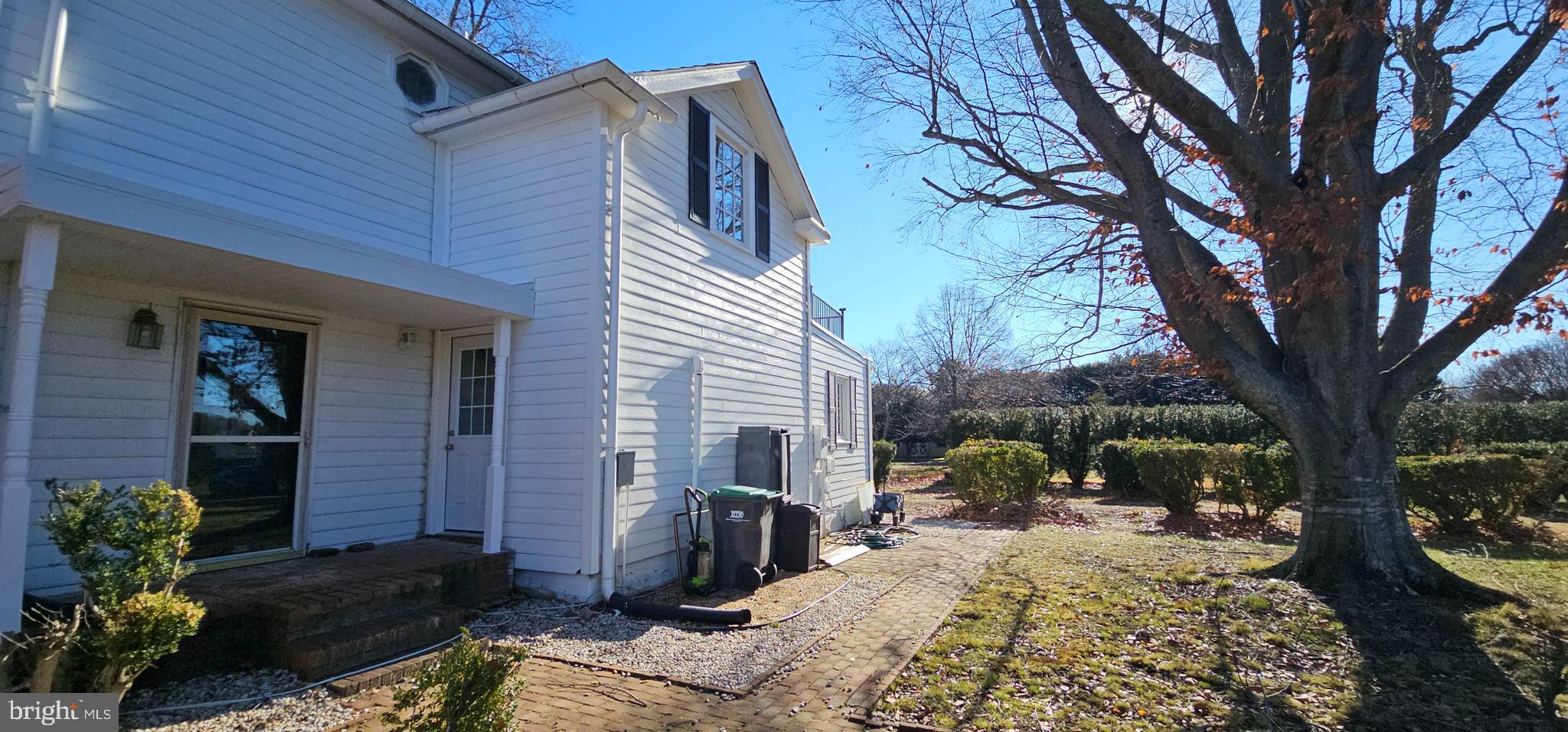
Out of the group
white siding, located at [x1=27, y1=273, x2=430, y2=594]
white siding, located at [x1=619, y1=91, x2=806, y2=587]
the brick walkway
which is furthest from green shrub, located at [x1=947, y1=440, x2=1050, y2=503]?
white siding, located at [x1=27, y1=273, x2=430, y2=594]

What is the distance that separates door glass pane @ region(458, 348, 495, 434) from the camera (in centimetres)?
697

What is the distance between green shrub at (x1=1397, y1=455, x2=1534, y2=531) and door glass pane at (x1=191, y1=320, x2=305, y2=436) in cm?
1358

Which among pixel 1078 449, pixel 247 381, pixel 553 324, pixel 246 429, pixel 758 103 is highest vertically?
pixel 758 103

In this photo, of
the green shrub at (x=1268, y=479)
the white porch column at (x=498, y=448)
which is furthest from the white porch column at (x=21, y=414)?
the green shrub at (x=1268, y=479)

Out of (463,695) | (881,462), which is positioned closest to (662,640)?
(463,695)

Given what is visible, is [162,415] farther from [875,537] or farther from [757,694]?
[875,537]

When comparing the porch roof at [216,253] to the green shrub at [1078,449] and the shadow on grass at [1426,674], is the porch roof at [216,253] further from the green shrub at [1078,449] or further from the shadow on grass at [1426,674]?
the green shrub at [1078,449]

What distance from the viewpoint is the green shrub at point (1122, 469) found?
1540 centimetres

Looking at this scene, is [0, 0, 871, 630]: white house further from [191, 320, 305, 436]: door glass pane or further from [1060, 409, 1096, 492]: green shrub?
[1060, 409, 1096, 492]: green shrub

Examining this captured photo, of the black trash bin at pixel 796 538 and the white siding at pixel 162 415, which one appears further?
the black trash bin at pixel 796 538

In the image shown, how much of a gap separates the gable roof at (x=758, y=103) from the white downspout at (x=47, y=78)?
399cm

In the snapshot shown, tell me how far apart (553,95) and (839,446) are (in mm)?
7524

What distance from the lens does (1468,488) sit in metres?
9.38

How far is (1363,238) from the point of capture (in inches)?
251
